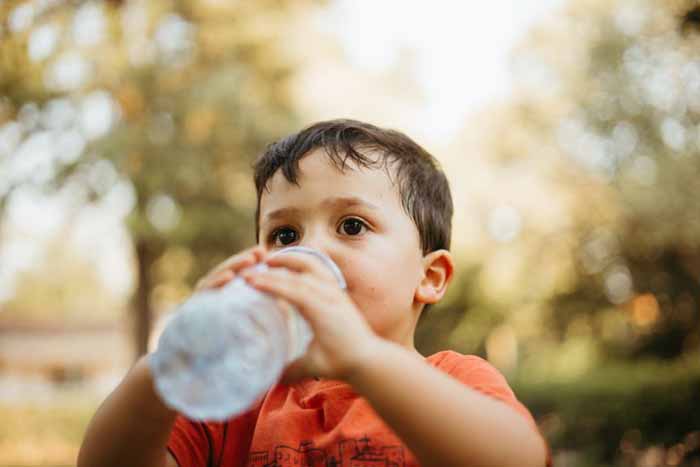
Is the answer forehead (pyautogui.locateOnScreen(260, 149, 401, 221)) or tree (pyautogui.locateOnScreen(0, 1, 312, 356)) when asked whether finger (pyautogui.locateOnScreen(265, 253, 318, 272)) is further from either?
tree (pyautogui.locateOnScreen(0, 1, 312, 356))

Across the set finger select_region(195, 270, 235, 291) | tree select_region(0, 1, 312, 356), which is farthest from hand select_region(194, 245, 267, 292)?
tree select_region(0, 1, 312, 356)

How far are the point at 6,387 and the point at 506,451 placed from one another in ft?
148

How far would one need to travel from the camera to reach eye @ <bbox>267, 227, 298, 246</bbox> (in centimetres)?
188

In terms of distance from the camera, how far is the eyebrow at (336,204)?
5.96 feet

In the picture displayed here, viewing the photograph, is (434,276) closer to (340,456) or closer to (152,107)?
(340,456)

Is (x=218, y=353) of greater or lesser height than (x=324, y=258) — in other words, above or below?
below

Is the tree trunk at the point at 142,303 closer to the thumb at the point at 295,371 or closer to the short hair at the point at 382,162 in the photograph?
the short hair at the point at 382,162

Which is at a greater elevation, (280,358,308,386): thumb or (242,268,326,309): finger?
(242,268,326,309): finger

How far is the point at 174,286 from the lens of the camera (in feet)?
58.0

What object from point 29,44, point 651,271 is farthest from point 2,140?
point 651,271

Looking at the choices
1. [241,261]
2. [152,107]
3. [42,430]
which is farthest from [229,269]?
[42,430]

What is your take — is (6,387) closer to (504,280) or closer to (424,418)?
(504,280)

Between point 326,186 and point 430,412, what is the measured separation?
704mm

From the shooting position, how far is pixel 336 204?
182 cm
